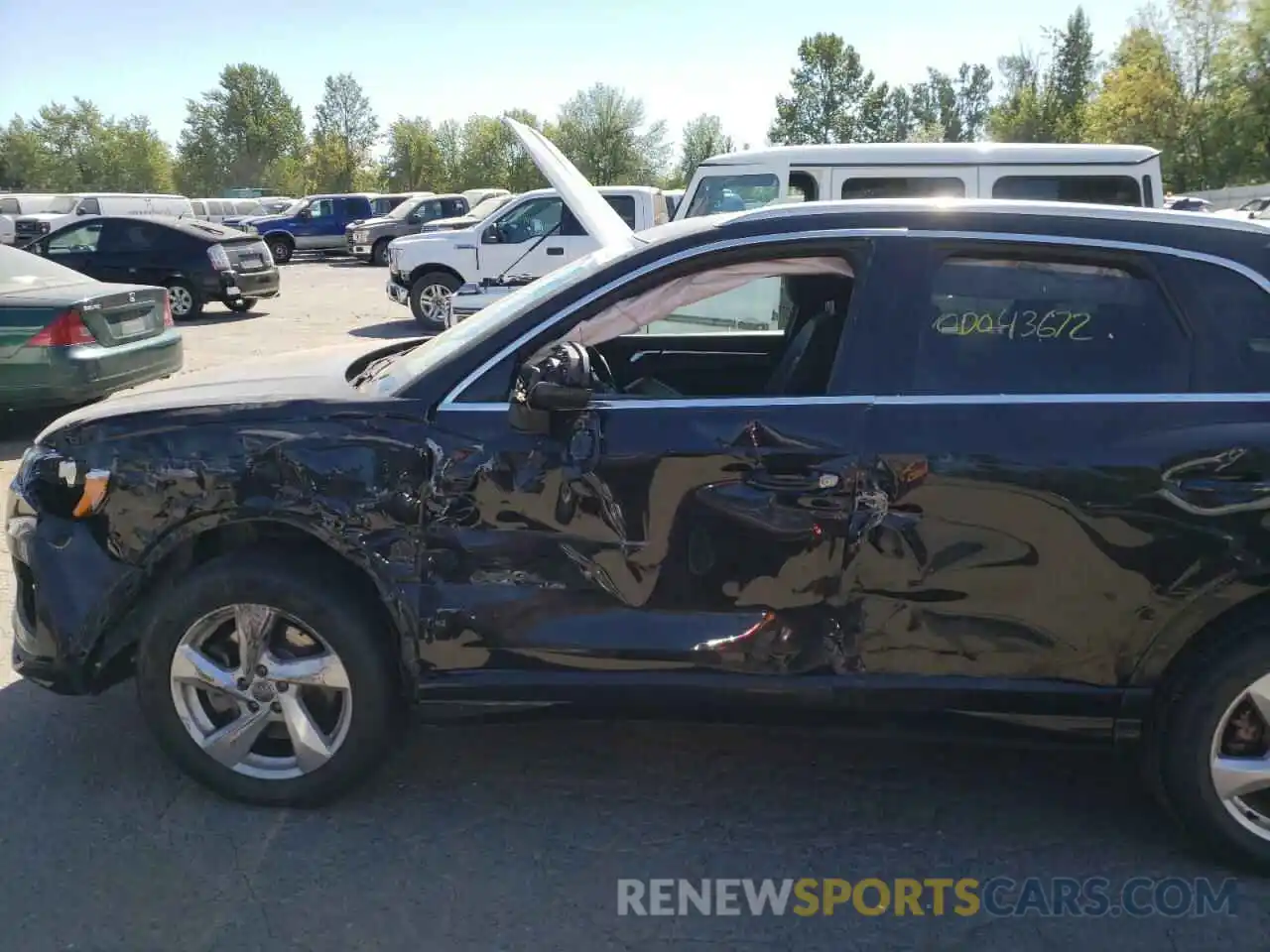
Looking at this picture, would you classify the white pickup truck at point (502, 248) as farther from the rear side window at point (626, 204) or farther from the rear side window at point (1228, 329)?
the rear side window at point (1228, 329)

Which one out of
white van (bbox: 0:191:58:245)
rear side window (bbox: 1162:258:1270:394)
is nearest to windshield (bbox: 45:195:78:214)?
white van (bbox: 0:191:58:245)

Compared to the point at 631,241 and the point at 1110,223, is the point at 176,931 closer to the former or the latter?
the point at 631,241

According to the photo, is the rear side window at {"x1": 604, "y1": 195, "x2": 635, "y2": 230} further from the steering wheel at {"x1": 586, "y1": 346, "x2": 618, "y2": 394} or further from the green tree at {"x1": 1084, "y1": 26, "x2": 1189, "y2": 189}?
the green tree at {"x1": 1084, "y1": 26, "x2": 1189, "y2": 189}

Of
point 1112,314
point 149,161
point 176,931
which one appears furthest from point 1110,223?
point 149,161

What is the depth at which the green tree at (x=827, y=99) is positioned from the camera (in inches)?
2773

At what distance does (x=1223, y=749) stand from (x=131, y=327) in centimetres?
819

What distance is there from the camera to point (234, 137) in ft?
299

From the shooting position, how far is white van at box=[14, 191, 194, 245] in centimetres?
2884

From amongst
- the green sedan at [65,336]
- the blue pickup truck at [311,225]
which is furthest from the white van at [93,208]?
the green sedan at [65,336]

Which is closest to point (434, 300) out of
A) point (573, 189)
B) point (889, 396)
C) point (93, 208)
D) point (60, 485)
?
point (573, 189)

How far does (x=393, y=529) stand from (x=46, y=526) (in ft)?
3.72

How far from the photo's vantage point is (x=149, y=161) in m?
82.7

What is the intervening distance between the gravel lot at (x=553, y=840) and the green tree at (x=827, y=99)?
71.4 metres

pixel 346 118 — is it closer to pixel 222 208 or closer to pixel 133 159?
pixel 133 159
